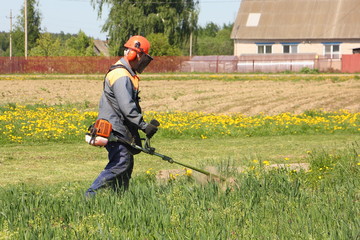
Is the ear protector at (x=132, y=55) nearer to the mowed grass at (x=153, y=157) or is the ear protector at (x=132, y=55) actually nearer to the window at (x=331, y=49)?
the mowed grass at (x=153, y=157)

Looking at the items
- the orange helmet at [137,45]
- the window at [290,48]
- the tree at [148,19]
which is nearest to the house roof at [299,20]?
the window at [290,48]

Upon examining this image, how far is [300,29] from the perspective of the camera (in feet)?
197

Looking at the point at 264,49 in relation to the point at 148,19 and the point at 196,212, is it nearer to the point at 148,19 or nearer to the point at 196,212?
the point at 148,19

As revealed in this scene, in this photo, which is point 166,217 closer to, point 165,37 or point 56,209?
point 56,209

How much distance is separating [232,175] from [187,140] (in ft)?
21.8

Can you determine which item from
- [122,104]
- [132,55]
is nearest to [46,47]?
[132,55]

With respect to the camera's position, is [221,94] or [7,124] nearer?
[7,124]

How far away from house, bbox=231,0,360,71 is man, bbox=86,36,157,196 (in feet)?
170

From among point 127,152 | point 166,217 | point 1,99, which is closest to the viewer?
point 166,217

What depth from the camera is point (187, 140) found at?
13719 millimetres

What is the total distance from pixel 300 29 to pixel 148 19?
45.7 feet

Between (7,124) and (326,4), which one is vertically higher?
(326,4)

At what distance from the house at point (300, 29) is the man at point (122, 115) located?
5183 cm

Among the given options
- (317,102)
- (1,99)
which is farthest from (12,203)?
(1,99)
